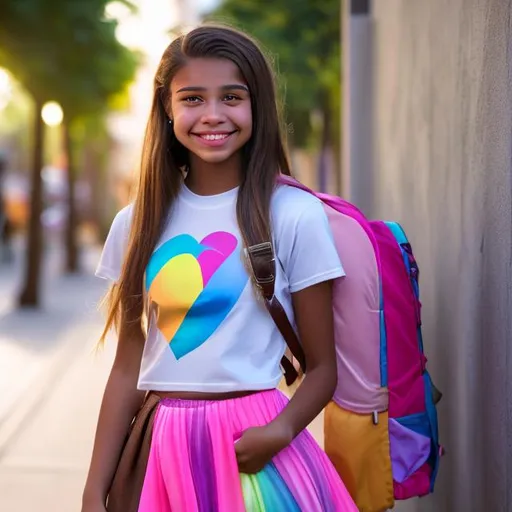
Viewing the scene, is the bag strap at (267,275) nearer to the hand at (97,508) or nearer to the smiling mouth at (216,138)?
the smiling mouth at (216,138)

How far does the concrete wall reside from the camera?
2.72 m

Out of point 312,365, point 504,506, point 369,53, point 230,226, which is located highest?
point 369,53

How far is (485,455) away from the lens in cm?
298

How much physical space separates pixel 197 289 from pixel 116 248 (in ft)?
1.00

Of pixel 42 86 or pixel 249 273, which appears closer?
pixel 249 273

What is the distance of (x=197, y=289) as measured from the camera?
2.20 meters

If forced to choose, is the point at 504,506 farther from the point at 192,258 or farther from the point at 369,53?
the point at 369,53

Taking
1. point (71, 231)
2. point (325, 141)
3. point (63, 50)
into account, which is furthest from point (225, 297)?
point (71, 231)

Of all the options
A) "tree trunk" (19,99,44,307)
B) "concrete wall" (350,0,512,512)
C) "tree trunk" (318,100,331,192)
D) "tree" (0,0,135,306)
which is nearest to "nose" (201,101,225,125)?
"concrete wall" (350,0,512,512)

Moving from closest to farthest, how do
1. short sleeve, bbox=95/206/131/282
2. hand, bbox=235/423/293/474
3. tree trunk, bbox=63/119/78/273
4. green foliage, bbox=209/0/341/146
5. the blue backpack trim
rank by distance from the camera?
1. hand, bbox=235/423/293/474
2. short sleeve, bbox=95/206/131/282
3. the blue backpack trim
4. green foliage, bbox=209/0/341/146
5. tree trunk, bbox=63/119/78/273

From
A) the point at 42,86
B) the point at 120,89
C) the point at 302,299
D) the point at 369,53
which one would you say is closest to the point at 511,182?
the point at 302,299

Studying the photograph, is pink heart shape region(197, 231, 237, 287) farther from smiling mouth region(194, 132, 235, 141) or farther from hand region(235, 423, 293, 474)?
hand region(235, 423, 293, 474)

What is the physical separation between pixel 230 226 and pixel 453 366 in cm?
148

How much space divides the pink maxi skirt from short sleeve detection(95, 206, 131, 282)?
0.37 metres
